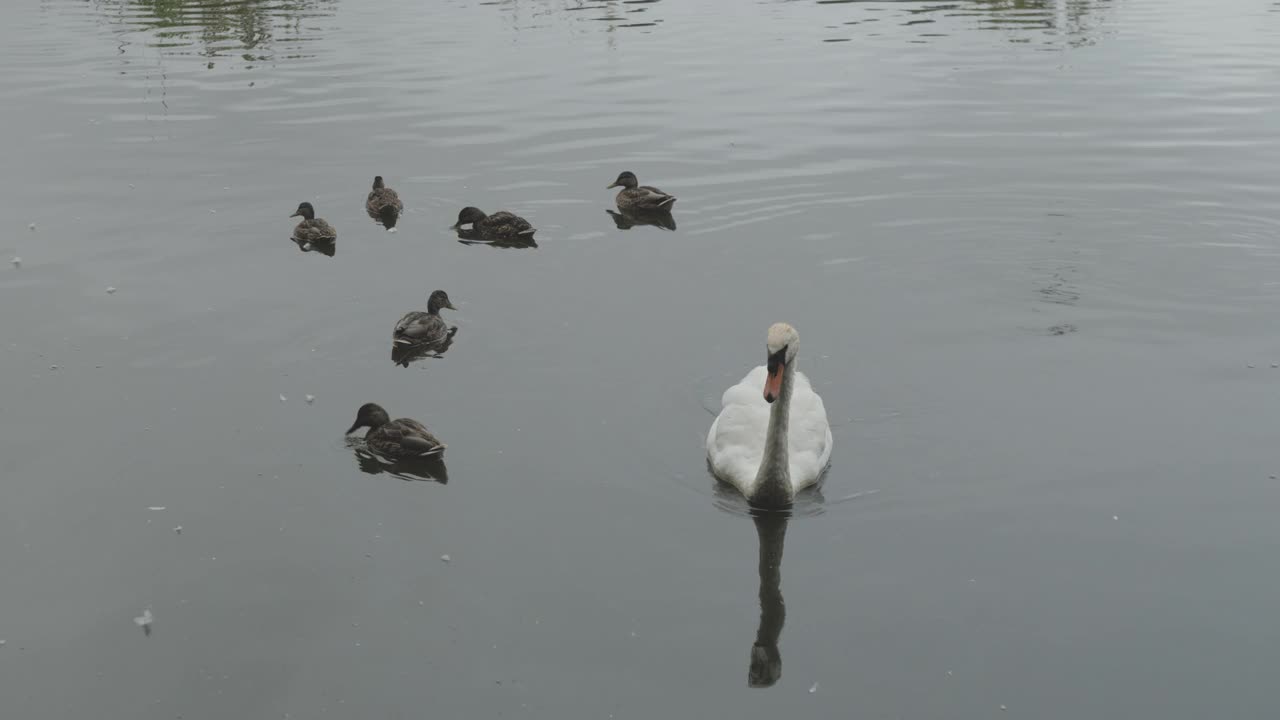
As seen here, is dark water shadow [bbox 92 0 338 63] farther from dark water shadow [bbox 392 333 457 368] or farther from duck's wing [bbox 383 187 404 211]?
dark water shadow [bbox 392 333 457 368]

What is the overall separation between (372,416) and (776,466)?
3246 millimetres

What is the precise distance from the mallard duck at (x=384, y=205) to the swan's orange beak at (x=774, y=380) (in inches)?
345

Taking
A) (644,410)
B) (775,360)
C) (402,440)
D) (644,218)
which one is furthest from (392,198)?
(775,360)

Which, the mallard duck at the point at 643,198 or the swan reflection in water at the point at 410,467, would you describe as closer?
the swan reflection in water at the point at 410,467

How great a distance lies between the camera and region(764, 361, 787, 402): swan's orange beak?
30.8ft

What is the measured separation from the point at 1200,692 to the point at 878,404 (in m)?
4.28

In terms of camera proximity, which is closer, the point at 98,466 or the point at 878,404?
the point at 98,466

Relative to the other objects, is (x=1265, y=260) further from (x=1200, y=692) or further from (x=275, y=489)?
(x=275, y=489)

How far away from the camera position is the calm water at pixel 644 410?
7676mm

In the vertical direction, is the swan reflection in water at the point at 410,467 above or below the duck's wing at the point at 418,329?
below

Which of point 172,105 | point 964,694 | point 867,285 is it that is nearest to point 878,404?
point 867,285

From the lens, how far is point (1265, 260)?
48.9 ft

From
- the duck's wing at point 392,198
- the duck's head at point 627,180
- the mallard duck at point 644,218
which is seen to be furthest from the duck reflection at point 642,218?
the duck's wing at point 392,198

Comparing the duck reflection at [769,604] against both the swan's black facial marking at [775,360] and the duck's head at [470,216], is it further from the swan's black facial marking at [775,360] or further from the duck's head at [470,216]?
the duck's head at [470,216]
